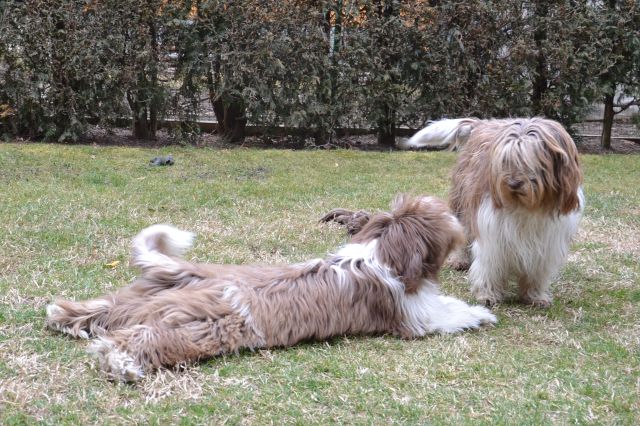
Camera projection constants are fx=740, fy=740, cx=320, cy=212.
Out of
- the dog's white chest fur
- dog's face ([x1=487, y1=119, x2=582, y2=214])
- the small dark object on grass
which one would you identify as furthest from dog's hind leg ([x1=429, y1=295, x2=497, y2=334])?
the small dark object on grass

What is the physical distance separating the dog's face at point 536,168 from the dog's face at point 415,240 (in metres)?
0.44

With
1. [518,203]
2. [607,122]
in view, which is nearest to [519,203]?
[518,203]

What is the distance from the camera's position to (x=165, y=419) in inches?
118

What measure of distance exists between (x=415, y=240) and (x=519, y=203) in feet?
Result: 2.52

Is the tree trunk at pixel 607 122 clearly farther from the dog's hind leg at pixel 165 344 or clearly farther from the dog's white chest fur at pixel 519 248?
the dog's hind leg at pixel 165 344

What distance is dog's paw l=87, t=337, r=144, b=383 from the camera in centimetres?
323

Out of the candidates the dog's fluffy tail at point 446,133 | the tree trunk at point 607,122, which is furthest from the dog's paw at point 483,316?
the tree trunk at point 607,122

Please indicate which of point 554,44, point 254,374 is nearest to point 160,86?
point 554,44

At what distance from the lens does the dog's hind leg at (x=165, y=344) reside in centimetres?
328

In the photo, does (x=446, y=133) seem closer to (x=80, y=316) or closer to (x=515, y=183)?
(x=515, y=183)

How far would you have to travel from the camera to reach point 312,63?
33.1ft

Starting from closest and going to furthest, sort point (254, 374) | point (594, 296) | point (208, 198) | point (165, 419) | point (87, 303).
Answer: point (165, 419) < point (254, 374) < point (87, 303) < point (594, 296) < point (208, 198)

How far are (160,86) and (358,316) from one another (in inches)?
275

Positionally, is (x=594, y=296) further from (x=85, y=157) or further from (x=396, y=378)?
(x=85, y=157)
